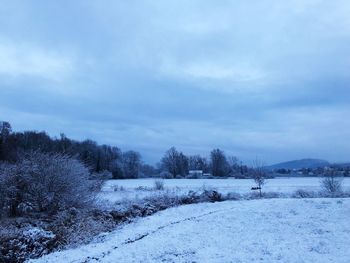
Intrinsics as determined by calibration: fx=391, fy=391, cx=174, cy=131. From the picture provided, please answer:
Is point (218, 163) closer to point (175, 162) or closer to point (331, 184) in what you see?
point (175, 162)

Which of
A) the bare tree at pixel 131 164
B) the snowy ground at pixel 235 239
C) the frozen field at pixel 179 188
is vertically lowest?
the snowy ground at pixel 235 239

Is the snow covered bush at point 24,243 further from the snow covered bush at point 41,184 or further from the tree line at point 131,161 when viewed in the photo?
the tree line at point 131,161

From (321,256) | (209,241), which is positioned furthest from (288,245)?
(209,241)

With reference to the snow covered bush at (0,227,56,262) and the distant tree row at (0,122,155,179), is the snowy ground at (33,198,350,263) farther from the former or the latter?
the distant tree row at (0,122,155,179)

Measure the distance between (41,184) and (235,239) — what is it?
13.6m

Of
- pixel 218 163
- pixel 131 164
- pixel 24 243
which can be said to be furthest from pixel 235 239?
pixel 218 163

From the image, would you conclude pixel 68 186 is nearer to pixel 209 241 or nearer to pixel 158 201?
pixel 158 201

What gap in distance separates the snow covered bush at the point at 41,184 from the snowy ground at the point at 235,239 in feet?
16.7

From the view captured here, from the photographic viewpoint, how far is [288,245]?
52.0 feet

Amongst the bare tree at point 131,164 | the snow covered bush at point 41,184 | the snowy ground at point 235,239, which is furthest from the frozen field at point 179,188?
the bare tree at point 131,164

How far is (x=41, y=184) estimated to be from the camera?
986 inches

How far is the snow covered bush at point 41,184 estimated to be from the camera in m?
24.0

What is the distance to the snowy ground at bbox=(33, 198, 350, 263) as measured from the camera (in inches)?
559

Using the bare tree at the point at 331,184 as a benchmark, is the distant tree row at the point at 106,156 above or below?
above
